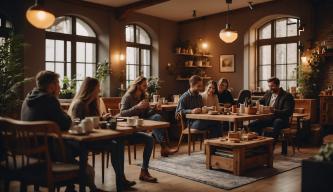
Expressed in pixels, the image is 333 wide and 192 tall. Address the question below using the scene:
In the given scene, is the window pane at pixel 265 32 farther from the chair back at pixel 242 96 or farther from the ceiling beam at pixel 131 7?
the ceiling beam at pixel 131 7

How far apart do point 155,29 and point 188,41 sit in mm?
1075

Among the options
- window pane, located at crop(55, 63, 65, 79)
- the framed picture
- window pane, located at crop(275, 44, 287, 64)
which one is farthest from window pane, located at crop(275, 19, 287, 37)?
window pane, located at crop(55, 63, 65, 79)

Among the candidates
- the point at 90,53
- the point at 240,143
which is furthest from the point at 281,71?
the point at 240,143

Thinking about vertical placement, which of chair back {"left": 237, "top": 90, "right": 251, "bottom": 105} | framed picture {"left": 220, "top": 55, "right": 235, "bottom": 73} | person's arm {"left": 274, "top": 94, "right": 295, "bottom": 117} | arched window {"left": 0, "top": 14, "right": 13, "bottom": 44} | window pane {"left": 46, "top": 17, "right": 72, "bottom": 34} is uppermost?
window pane {"left": 46, "top": 17, "right": 72, "bottom": 34}

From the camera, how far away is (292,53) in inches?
370

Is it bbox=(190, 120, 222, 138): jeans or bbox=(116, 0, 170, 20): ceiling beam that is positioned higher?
bbox=(116, 0, 170, 20): ceiling beam

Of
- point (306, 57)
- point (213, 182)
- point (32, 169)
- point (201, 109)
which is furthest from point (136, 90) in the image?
point (306, 57)

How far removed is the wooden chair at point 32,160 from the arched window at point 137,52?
6618 mm

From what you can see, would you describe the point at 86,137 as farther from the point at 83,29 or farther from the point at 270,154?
the point at 83,29

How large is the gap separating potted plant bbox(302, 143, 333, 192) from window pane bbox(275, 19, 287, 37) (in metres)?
7.26

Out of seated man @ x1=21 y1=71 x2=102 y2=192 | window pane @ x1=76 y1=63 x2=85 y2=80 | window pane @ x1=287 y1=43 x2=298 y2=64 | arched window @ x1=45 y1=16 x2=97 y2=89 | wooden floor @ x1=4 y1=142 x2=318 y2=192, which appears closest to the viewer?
seated man @ x1=21 y1=71 x2=102 y2=192

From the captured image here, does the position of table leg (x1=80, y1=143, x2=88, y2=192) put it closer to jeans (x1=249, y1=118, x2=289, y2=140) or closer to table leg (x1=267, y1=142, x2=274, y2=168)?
table leg (x1=267, y1=142, x2=274, y2=168)

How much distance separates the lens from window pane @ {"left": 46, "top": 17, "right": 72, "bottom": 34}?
8.23 meters

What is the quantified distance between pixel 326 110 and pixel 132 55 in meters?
5.03
